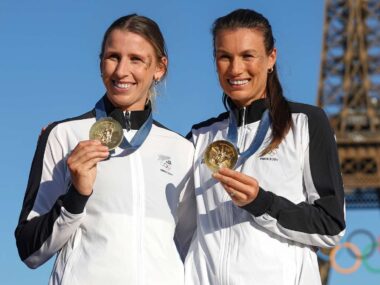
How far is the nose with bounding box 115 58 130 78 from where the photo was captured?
519 centimetres

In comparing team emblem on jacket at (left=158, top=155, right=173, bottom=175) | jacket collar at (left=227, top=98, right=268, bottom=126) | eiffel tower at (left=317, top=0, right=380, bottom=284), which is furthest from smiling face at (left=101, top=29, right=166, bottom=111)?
eiffel tower at (left=317, top=0, right=380, bottom=284)

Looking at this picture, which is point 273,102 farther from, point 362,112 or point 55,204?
point 362,112

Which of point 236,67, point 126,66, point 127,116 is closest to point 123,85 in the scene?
point 126,66

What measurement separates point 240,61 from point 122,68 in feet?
2.31

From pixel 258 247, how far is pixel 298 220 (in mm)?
275

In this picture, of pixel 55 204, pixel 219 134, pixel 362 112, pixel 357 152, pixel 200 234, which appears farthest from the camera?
pixel 362 112

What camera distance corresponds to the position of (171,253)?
5.16m

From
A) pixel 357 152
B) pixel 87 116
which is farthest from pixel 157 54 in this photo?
pixel 357 152

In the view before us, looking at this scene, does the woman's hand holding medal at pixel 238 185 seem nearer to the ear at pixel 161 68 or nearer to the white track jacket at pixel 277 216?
the white track jacket at pixel 277 216

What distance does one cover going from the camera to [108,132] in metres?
5.09

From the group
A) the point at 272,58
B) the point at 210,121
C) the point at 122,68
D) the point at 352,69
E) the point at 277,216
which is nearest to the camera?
the point at 277,216

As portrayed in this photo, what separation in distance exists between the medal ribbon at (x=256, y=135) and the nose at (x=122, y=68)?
0.73 metres

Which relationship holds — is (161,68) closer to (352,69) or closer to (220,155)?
(220,155)

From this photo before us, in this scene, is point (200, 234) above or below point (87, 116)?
below
